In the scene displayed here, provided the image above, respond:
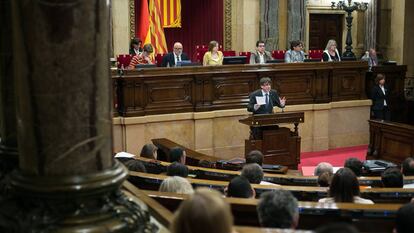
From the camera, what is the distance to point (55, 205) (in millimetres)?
2375

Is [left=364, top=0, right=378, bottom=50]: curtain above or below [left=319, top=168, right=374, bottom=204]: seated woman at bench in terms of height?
above

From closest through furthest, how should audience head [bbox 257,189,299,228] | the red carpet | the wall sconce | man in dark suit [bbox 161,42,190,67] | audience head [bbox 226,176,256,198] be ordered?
audience head [bbox 257,189,299,228] → audience head [bbox 226,176,256,198] → the red carpet → man in dark suit [bbox 161,42,190,67] → the wall sconce

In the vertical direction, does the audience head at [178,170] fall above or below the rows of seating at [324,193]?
above

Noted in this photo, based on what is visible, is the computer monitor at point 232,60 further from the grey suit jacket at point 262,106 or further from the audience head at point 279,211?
the audience head at point 279,211

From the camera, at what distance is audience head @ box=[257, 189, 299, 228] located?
2910 millimetres

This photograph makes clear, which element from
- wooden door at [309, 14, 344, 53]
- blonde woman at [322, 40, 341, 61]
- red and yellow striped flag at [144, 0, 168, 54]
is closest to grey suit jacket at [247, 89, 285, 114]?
blonde woman at [322, 40, 341, 61]

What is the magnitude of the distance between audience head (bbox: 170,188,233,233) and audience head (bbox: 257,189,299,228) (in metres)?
1.01

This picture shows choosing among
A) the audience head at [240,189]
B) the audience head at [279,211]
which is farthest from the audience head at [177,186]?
the audience head at [279,211]

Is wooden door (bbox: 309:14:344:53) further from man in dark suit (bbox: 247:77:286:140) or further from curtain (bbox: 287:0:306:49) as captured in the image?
man in dark suit (bbox: 247:77:286:140)

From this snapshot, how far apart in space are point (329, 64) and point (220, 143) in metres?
2.50

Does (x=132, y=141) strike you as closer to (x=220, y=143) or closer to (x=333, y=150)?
(x=220, y=143)

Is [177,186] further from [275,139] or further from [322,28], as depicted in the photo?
[322,28]

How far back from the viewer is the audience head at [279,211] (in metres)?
2.91

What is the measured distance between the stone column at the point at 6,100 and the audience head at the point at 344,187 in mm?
2182
